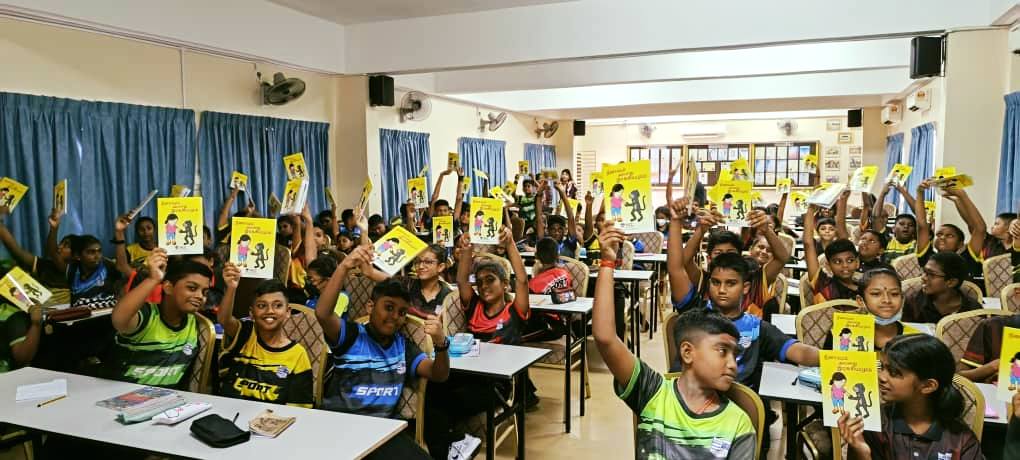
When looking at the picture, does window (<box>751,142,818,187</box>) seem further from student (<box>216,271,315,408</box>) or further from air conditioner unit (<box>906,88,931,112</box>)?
student (<box>216,271,315,408</box>)

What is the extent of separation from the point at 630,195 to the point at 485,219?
78.0 inches

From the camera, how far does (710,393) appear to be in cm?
216

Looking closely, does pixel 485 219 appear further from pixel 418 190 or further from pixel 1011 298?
pixel 1011 298

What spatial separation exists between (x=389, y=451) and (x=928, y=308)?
3.35 metres

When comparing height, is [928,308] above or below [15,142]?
below

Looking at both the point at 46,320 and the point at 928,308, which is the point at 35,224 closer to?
the point at 46,320

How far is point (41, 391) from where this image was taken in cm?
275

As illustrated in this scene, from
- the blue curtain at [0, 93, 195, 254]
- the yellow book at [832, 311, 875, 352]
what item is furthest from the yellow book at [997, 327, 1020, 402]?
the blue curtain at [0, 93, 195, 254]

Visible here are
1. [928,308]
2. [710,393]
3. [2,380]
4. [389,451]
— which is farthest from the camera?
[928,308]

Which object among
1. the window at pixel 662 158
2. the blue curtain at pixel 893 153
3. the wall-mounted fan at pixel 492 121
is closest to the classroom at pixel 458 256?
the blue curtain at pixel 893 153

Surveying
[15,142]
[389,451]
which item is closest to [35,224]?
[15,142]

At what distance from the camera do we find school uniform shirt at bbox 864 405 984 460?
212 cm

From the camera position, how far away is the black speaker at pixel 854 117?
12898 millimetres

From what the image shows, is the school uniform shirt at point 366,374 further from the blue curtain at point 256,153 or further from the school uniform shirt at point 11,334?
the blue curtain at point 256,153
